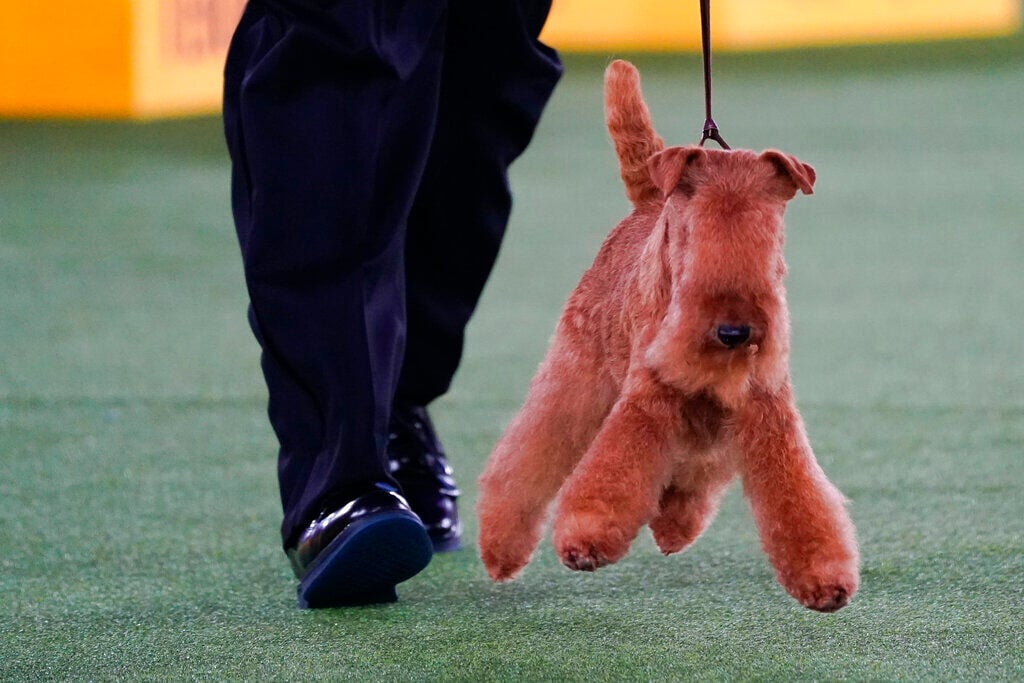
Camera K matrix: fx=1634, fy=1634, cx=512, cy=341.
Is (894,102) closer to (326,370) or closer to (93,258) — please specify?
(93,258)

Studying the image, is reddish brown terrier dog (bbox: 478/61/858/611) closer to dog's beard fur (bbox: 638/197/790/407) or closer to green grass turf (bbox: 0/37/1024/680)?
dog's beard fur (bbox: 638/197/790/407)

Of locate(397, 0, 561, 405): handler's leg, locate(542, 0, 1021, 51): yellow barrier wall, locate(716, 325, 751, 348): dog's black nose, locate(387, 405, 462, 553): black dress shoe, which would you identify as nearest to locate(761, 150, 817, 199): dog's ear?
locate(716, 325, 751, 348): dog's black nose

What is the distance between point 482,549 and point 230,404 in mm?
1553

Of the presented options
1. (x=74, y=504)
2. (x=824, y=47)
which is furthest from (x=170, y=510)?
(x=824, y=47)

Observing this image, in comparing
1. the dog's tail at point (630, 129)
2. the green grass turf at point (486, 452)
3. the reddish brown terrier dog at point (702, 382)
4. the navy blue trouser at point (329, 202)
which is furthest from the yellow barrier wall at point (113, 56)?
the reddish brown terrier dog at point (702, 382)

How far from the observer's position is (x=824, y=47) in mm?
12117

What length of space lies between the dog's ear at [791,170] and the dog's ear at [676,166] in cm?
5

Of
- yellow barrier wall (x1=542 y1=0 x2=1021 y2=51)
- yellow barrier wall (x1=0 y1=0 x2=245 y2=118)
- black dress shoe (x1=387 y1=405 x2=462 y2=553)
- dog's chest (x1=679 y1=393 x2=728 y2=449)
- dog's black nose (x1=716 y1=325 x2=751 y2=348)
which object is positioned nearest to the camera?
dog's black nose (x1=716 y1=325 x2=751 y2=348)

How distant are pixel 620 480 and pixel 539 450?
218mm

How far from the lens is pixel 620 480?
52.0 inches

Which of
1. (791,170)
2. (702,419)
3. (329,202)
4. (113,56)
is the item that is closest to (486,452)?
(329,202)

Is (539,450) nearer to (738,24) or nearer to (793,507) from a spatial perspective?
(793,507)

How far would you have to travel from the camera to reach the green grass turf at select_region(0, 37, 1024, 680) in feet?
5.66

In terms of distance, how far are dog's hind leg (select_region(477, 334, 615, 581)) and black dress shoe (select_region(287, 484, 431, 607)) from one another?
17 centimetres
